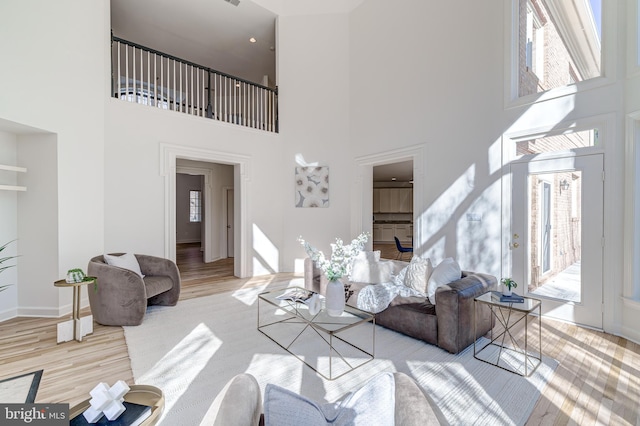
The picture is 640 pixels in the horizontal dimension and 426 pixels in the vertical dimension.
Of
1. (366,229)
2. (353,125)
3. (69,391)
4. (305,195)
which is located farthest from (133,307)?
(353,125)

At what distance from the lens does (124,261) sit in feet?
12.8

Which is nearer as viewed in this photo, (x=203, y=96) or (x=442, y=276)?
(x=442, y=276)

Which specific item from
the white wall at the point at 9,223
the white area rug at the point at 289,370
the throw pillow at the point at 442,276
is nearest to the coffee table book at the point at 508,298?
the throw pillow at the point at 442,276

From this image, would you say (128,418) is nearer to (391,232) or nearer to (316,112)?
(316,112)

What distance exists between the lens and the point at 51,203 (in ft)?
12.4

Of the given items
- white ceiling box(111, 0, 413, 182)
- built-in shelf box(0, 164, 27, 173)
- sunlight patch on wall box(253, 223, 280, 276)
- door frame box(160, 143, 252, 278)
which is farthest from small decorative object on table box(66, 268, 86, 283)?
white ceiling box(111, 0, 413, 182)

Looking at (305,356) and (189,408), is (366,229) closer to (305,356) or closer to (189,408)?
(305,356)

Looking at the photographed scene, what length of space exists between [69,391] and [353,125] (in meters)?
5.74

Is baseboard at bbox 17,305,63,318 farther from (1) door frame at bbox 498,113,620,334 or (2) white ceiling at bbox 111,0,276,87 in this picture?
(1) door frame at bbox 498,113,620,334

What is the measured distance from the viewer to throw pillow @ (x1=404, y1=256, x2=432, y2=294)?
3.51 metres

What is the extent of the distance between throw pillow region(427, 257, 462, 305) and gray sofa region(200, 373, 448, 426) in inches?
84.0

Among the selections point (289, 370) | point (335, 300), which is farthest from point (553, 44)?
point (289, 370)

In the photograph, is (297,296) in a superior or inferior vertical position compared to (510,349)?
superior

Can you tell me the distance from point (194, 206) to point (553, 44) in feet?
38.4
